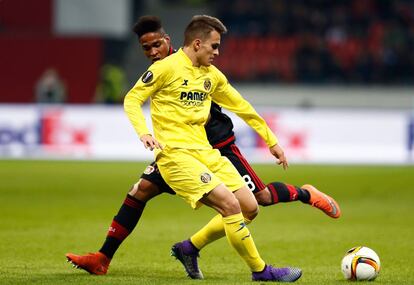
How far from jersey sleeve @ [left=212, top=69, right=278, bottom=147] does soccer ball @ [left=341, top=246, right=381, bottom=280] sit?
1063 mm

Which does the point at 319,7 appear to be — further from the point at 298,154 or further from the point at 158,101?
the point at 158,101

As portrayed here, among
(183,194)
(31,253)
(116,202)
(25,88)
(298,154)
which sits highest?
(183,194)

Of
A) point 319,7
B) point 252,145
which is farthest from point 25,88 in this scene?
point 252,145

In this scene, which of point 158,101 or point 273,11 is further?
point 273,11

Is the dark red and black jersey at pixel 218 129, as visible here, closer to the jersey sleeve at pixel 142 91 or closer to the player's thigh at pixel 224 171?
the player's thigh at pixel 224 171

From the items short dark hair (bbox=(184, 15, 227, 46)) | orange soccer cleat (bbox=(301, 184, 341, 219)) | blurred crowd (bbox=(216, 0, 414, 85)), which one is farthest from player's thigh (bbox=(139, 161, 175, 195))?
blurred crowd (bbox=(216, 0, 414, 85))

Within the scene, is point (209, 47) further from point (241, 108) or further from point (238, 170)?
point (238, 170)

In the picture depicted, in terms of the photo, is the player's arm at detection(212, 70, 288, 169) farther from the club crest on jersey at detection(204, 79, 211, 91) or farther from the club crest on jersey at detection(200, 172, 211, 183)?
the club crest on jersey at detection(200, 172, 211, 183)

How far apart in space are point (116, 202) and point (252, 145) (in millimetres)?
7069

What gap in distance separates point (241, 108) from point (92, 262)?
164cm

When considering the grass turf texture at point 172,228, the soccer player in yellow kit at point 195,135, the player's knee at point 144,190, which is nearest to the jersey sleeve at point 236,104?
the soccer player in yellow kit at point 195,135

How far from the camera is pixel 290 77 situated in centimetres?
2825

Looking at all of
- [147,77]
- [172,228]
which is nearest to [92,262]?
[147,77]

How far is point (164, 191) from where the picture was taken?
24.5 ft
